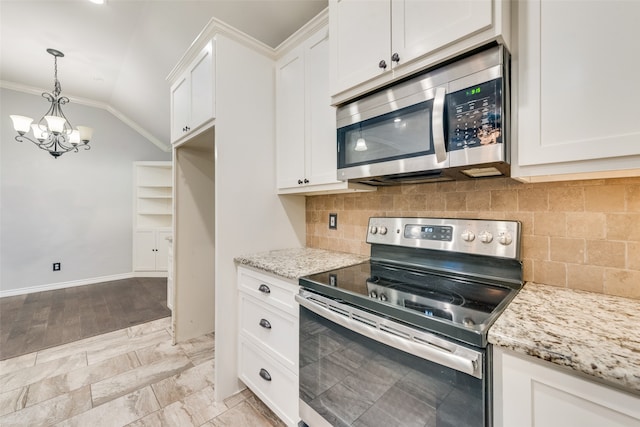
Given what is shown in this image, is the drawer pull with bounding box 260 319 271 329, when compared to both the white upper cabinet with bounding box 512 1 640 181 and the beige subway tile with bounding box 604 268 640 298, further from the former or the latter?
the beige subway tile with bounding box 604 268 640 298

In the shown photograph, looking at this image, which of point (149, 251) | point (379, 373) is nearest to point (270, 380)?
point (379, 373)

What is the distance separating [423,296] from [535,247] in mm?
551

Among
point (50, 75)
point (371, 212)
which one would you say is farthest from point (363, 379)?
point (50, 75)

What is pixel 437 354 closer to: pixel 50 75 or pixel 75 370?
pixel 75 370

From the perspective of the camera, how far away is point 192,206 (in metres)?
2.51

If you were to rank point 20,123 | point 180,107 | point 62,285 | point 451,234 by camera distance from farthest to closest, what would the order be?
point 62,285, point 20,123, point 180,107, point 451,234

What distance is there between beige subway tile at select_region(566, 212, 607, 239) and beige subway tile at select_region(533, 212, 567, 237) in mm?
17

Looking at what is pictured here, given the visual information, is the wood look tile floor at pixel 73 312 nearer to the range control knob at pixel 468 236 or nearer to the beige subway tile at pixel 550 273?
the range control knob at pixel 468 236

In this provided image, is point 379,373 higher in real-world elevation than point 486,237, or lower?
lower

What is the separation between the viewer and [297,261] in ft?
5.20

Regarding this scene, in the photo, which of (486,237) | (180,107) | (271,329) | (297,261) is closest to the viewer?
(486,237)

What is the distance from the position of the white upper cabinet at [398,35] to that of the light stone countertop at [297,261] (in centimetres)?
91

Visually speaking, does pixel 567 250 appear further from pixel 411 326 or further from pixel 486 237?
pixel 411 326

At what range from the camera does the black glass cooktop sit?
767mm
